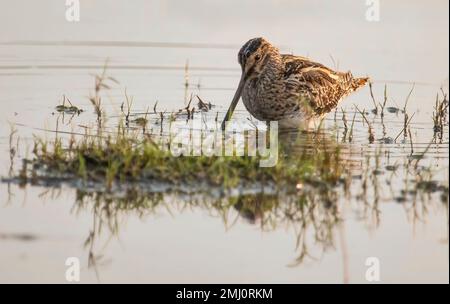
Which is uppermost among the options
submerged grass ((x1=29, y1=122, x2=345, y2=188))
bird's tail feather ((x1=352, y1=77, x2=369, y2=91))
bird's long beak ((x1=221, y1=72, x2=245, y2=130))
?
bird's tail feather ((x1=352, y1=77, x2=369, y2=91))

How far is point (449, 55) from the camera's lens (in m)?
14.8

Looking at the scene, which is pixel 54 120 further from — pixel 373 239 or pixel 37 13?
pixel 37 13

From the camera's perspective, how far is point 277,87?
1133cm

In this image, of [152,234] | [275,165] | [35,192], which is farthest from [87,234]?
[275,165]

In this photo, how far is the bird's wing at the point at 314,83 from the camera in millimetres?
11414

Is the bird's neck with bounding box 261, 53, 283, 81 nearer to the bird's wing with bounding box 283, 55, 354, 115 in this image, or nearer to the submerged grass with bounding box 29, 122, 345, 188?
the bird's wing with bounding box 283, 55, 354, 115

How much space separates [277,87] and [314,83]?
48cm

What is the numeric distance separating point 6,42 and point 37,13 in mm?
1365

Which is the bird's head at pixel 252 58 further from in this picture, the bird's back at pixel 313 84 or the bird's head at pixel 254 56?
the bird's back at pixel 313 84

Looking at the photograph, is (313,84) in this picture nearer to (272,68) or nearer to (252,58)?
(272,68)

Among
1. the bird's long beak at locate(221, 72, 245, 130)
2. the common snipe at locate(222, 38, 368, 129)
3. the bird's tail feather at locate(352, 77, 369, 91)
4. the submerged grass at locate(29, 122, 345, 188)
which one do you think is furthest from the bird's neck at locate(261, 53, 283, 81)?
the submerged grass at locate(29, 122, 345, 188)

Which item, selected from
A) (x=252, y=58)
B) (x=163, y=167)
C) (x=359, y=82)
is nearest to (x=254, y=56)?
(x=252, y=58)

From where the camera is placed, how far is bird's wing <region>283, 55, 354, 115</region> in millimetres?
11414

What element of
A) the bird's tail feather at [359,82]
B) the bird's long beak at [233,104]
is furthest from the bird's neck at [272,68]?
the bird's tail feather at [359,82]
